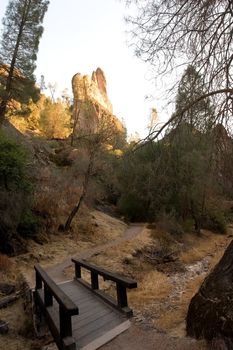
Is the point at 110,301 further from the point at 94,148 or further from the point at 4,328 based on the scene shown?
the point at 94,148

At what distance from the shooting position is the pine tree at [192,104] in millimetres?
6949

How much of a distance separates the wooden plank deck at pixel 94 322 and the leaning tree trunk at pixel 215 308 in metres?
1.26

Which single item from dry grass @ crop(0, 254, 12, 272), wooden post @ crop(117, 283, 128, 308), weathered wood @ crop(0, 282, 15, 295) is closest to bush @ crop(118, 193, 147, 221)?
dry grass @ crop(0, 254, 12, 272)

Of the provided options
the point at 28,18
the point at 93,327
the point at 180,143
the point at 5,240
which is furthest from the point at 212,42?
the point at 28,18

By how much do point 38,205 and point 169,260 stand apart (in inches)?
296

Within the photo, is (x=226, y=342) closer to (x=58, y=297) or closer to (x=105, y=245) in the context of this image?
(x=58, y=297)

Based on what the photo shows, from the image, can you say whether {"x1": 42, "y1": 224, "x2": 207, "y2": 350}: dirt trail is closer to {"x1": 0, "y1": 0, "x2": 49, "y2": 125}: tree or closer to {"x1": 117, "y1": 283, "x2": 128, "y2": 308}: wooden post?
{"x1": 117, "y1": 283, "x2": 128, "y2": 308}: wooden post

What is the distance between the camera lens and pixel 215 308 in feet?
16.8

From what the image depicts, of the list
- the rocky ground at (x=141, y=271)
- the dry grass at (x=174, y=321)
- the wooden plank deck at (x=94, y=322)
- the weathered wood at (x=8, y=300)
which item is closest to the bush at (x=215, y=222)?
the rocky ground at (x=141, y=271)

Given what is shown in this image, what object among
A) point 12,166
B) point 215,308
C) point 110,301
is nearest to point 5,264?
point 12,166

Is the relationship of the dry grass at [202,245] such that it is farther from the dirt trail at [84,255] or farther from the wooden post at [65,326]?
the wooden post at [65,326]

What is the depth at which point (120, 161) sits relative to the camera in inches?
328

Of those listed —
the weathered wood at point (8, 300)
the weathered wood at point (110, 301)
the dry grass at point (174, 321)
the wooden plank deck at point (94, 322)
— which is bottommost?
the weathered wood at point (8, 300)

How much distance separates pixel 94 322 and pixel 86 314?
0.54m
